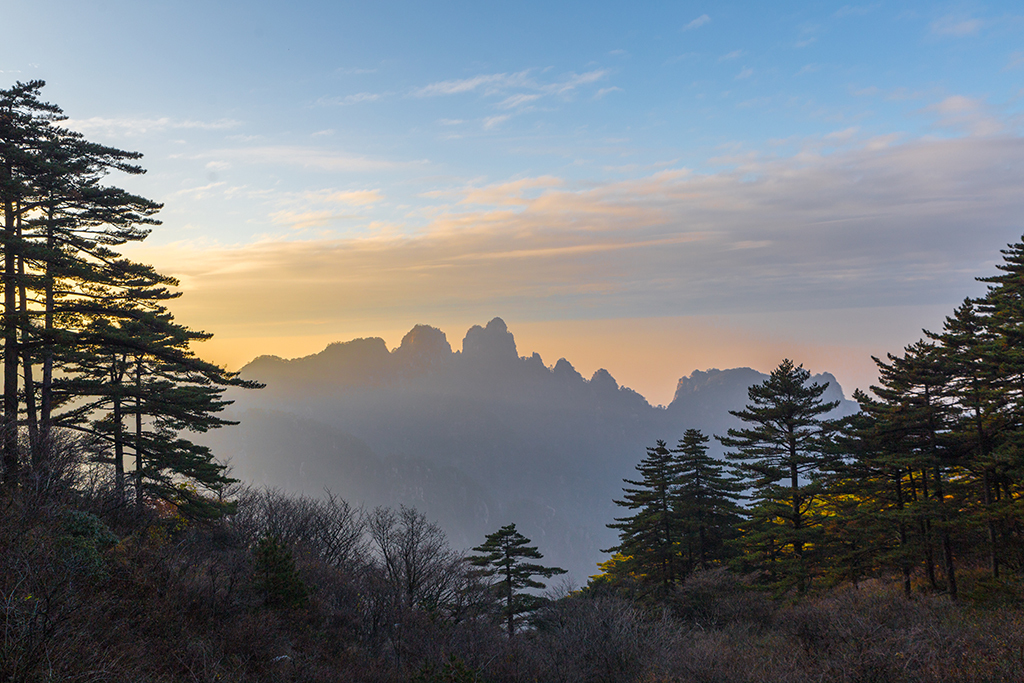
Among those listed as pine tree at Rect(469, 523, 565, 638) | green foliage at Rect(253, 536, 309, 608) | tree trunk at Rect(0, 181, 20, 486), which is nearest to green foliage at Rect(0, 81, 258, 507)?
tree trunk at Rect(0, 181, 20, 486)

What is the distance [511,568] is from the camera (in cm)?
4288

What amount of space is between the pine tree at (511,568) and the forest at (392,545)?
0.83ft

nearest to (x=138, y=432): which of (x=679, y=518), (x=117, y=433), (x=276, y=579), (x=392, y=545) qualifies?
(x=117, y=433)

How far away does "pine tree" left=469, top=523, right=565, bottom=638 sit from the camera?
41.2 metres

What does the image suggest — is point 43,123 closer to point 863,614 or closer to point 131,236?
point 131,236

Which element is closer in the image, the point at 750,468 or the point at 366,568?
the point at 750,468

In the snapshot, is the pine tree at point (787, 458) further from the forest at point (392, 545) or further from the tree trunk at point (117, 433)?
the tree trunk at point (117, 433)

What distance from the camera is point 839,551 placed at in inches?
1458

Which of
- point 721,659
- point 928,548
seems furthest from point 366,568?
point 928,548

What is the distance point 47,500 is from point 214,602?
6236 millimetres

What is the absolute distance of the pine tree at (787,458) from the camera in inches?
1414

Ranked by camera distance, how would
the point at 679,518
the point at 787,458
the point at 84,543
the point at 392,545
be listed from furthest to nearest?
the point at 679,518 → the point at 392,545 → the point at 787,458 → the point at 84,543

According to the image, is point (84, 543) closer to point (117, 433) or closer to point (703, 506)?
point (117, 433)

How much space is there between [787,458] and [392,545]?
30472 millimetres
